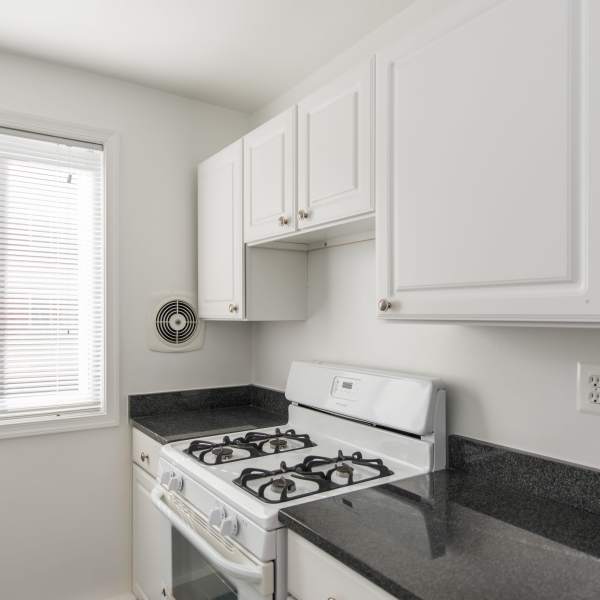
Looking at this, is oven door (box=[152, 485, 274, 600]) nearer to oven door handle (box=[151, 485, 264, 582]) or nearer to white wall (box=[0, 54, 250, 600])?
oven door handle (box=[151, 485, 264, 582])

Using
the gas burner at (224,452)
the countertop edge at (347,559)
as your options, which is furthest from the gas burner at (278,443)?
the countertop edge at (347,559)

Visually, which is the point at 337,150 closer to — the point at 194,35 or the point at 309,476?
the point at 194,35

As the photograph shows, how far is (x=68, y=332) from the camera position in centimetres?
227

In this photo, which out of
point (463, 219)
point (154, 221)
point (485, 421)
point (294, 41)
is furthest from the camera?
point (154, 221)

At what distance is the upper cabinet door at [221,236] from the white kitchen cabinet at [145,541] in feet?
2.59

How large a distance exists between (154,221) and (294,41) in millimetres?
1018

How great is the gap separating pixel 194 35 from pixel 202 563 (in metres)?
1.86

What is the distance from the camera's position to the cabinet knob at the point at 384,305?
4.56 feet

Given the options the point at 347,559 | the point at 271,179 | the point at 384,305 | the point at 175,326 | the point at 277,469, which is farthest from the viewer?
the point at 175,326

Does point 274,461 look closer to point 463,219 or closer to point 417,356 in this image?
point 417,356

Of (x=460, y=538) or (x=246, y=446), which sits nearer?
(x=460, y=538)

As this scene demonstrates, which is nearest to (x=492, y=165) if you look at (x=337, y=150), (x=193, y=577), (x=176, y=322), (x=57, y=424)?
(x=337, y=150)

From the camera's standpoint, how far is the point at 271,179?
1943 millimetres

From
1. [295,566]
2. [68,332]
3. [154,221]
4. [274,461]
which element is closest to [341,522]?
[295,566]
